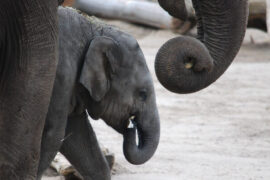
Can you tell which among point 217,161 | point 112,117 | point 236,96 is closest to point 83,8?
point 236,96

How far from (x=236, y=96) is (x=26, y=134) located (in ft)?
18.7

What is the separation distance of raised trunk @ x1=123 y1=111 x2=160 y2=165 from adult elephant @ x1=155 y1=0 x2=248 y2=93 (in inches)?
55.2

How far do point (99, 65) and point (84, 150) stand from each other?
605mm

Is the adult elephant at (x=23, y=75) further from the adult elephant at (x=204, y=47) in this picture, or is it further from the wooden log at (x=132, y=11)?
the wooden log at (x=132, y=11)

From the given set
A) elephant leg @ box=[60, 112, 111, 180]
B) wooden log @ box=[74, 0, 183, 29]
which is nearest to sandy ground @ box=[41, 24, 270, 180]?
elephant leg @ box=[60, 112, 111, 180]

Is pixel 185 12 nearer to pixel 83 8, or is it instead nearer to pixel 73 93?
pixel 73 93

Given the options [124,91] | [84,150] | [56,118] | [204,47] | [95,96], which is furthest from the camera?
[84,150]

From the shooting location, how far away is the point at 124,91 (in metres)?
4.98

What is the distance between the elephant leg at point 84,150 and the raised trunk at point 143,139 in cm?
21

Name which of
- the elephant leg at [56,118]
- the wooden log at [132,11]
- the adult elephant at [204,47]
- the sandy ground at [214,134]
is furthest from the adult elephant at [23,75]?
the wooden log at [132,11]

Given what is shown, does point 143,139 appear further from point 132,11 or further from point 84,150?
point 132,11

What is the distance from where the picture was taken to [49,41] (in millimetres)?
3250

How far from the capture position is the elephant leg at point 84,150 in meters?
5.14

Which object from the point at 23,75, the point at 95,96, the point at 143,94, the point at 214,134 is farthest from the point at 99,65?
the point at 214,134
